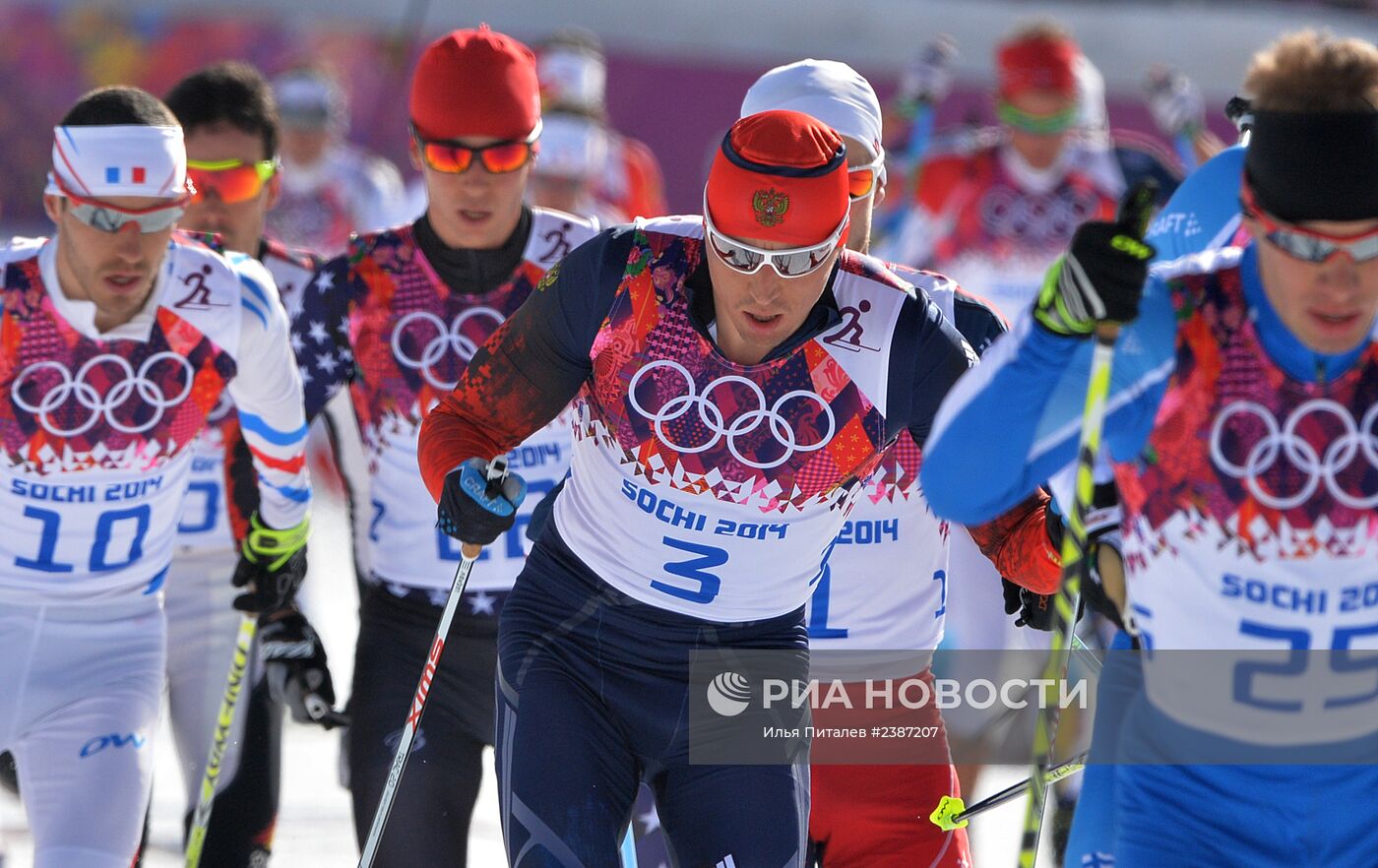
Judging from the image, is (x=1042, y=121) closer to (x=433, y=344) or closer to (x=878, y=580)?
(x=433, y=344)

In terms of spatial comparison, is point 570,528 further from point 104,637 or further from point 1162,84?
point 1162,84

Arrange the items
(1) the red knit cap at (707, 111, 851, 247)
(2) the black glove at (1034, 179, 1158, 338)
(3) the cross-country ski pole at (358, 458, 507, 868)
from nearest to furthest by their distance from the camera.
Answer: (2) the black glove at (1034, 179, 1158, 338)
(1) the red knit cap at (707, 111, 851, 247)
(3) the cross-country ski pole at (358, 458, 507, 868)

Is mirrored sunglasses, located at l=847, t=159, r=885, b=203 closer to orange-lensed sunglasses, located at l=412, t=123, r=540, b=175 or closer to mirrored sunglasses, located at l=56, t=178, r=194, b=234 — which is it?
orange-lensed sunglasses, located at l=412, t=123, r=540, b=175

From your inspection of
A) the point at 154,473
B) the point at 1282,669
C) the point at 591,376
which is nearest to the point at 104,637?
the point at 154,473

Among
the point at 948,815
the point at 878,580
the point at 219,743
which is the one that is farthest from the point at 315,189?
the point at 948,815

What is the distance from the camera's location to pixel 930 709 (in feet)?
15.4

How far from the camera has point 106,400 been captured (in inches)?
190

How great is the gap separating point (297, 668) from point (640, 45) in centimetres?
1500

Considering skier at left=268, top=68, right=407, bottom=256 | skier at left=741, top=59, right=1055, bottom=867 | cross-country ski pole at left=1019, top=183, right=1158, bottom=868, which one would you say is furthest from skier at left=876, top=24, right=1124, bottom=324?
cross-country ski pole at left=1019, top=183, right=1158, bottom=868

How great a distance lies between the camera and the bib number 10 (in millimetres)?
4812

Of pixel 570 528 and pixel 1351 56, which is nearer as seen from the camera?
pixel 1351 56

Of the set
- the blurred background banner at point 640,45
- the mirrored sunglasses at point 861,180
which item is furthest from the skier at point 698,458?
the blurred background banner at point 640,45

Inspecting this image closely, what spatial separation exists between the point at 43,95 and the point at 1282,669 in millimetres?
17578

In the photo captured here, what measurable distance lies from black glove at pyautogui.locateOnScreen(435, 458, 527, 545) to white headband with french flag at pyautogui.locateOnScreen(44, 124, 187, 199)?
1.38 m
